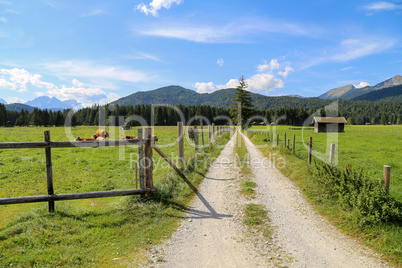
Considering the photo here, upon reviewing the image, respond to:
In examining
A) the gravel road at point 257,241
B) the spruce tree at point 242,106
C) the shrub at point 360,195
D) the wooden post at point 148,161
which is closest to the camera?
the gravel road at point 257,241

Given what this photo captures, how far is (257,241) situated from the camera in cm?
541

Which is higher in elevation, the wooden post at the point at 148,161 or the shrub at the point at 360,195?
the wooden post at the point at 148,161

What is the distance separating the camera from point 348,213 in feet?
20.9

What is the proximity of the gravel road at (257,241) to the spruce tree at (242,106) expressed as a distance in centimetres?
5248

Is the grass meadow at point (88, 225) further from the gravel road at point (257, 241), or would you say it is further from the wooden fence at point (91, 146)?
the gravel road at point (257, 241)

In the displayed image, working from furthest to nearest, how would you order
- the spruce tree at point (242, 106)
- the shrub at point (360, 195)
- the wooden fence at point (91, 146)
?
the spruce tree at point (242, 106), the wooden fence at point (91, 146), the shrub at point (360, 195)

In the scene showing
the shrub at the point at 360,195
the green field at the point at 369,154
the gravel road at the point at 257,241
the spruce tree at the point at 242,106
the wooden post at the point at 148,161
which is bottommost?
the gravel road at the point at 257,241

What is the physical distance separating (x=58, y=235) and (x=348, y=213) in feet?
26.7

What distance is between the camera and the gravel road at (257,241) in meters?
4.60

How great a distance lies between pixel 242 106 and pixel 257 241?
57.0m

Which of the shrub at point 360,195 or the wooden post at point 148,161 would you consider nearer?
the shrub at point 360,195

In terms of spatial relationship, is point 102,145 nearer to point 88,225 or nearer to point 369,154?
point 88,225

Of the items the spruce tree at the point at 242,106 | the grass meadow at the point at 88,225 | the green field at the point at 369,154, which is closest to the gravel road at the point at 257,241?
the grass meadow at the point at 88,225

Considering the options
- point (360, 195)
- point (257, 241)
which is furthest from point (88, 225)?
point (360, 195)
